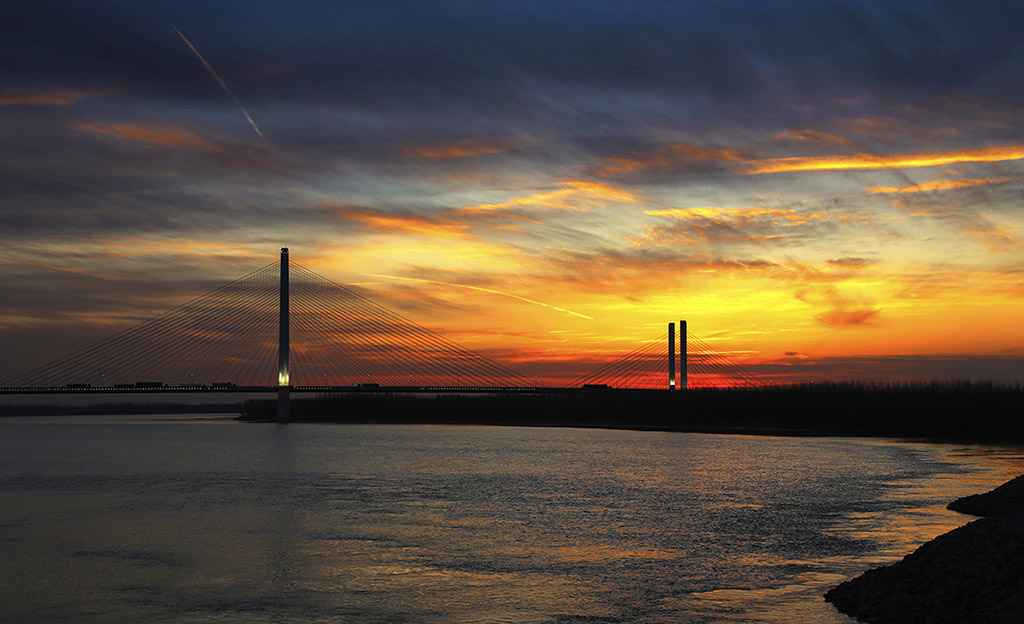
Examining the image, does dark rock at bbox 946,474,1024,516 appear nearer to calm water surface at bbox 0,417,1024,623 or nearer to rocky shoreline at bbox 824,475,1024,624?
calm water surface at bbox 0,417,1024,623

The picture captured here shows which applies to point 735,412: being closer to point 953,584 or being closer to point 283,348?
point 283,348

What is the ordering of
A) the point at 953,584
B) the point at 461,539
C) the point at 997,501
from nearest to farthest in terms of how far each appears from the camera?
the point at 953,584
the point at 461,539
the point at 997,501

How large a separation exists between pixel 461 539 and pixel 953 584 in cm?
1040

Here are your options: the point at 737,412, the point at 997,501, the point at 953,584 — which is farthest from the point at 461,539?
the point at 737,412

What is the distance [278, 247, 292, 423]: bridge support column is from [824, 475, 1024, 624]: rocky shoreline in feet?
299

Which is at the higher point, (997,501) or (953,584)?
(953,584)

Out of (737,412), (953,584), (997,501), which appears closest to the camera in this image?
(953,584)

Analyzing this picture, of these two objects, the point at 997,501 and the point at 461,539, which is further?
the point at 997,501

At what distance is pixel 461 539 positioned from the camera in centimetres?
1966

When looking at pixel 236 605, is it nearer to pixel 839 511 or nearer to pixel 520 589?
pixel 520 589

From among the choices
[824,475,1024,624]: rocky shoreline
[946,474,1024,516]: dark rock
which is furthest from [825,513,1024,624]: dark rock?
[946,474,1024,516]: dark rock

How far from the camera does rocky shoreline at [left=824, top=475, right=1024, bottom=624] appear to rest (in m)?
11.2

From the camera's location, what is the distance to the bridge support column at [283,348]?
99.8m

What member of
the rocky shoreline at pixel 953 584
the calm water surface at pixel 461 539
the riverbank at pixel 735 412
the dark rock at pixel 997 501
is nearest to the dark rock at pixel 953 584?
the rocky shoreline at pixel 953 584
